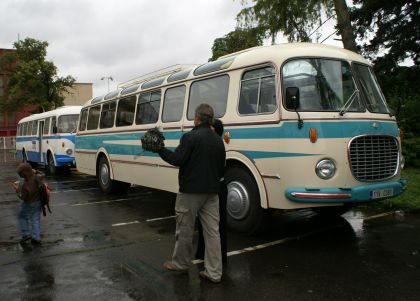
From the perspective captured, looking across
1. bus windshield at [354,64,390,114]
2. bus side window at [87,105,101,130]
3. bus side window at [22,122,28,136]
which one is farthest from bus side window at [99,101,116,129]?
bus side window at [22,122,28,136]

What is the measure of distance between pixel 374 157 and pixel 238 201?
202 centimetres

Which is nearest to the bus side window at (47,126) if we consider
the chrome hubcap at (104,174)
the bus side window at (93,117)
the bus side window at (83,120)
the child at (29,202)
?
the bus side window at (83,120)

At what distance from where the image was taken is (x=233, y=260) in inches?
225

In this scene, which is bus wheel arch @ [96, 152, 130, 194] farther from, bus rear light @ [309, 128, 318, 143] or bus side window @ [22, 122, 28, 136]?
bus side window @ [22, 122, 28, 136]

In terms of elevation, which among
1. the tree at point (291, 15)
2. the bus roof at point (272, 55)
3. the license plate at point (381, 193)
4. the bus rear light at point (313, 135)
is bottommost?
the license plate at point (381, 193)

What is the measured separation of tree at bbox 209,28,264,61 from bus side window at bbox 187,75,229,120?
10.1 meters

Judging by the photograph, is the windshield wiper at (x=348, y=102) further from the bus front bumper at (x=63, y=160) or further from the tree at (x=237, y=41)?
the bus front bumper at (x=63, y=160)

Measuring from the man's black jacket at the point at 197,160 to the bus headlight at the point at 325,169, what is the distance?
1.72 m

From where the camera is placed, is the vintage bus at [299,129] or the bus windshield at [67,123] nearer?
the vintage bus at [299,129]

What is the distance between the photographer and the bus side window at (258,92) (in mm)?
6543

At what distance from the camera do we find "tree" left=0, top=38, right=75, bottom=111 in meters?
40.6

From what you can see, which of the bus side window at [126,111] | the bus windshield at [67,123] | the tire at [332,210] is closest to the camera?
the tire at [332,210]

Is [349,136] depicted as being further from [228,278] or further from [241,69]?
[228,278]

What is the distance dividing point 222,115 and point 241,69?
0.79 metres
